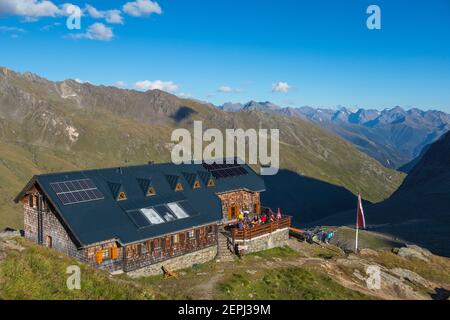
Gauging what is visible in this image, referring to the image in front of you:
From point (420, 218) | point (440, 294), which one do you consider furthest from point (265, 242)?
point (420, 218)

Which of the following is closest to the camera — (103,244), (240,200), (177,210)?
(103,244)

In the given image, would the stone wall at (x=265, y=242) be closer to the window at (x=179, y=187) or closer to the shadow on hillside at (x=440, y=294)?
the window at (x=179, y=187)

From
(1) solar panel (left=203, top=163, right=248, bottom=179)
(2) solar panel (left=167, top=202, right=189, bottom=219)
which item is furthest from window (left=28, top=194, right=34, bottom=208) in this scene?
(1) solar panel (left=203, top=163, right=248, bottom=179)

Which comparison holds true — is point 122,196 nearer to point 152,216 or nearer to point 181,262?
point 152,216

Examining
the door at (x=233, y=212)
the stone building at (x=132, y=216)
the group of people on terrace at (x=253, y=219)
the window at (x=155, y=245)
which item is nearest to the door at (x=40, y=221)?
the stone building at (x=132, y=216)

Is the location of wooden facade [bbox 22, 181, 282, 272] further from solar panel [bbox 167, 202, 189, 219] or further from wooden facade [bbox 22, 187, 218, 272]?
solar panel [bbox 167, 202, 189, 219]
